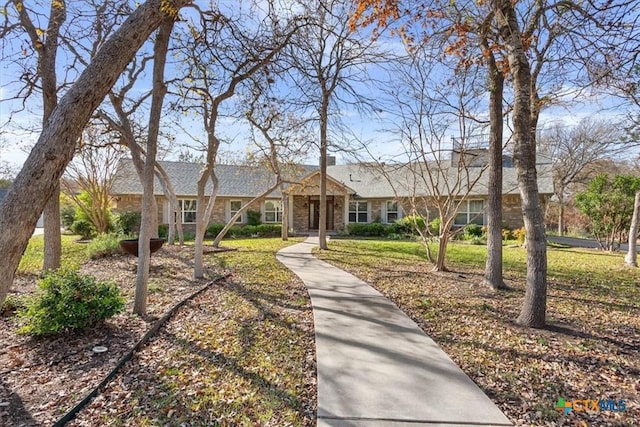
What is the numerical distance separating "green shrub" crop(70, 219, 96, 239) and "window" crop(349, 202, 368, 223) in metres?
14.5

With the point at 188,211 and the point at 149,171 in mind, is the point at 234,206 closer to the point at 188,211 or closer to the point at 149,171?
the point at 188,211

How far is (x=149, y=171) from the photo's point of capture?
215 inches

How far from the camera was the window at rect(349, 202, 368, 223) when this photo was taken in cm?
2311

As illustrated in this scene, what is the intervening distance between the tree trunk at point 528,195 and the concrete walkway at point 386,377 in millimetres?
1641

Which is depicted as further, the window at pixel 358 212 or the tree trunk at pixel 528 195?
the window at pixel 358 212

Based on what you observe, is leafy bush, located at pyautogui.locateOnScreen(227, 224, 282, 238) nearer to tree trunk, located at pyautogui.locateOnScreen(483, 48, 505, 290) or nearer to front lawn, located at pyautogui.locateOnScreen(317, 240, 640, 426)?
front lawn, located at pyautogui.locateOnScreen(317, 240, 640, 426)

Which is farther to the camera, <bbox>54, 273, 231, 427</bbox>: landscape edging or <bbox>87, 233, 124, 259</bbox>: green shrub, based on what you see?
<bbox>87, 233, 124, 259</bbox>: green shrub

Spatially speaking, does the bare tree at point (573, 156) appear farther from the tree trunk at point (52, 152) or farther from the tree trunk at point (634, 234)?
the tree trunk at point (52, 152)

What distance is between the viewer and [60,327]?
4.19m

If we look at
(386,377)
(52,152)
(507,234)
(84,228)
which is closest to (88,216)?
(84,228)

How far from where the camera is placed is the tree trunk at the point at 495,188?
7.22m

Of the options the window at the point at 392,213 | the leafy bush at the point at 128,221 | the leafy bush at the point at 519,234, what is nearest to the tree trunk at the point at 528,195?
the leafy bush at the point at 519,234

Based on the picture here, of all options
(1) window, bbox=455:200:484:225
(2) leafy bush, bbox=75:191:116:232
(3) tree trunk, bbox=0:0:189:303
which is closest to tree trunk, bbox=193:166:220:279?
(3) tree trunk, bbox=0:0:189:303

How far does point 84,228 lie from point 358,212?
50.1 feet
